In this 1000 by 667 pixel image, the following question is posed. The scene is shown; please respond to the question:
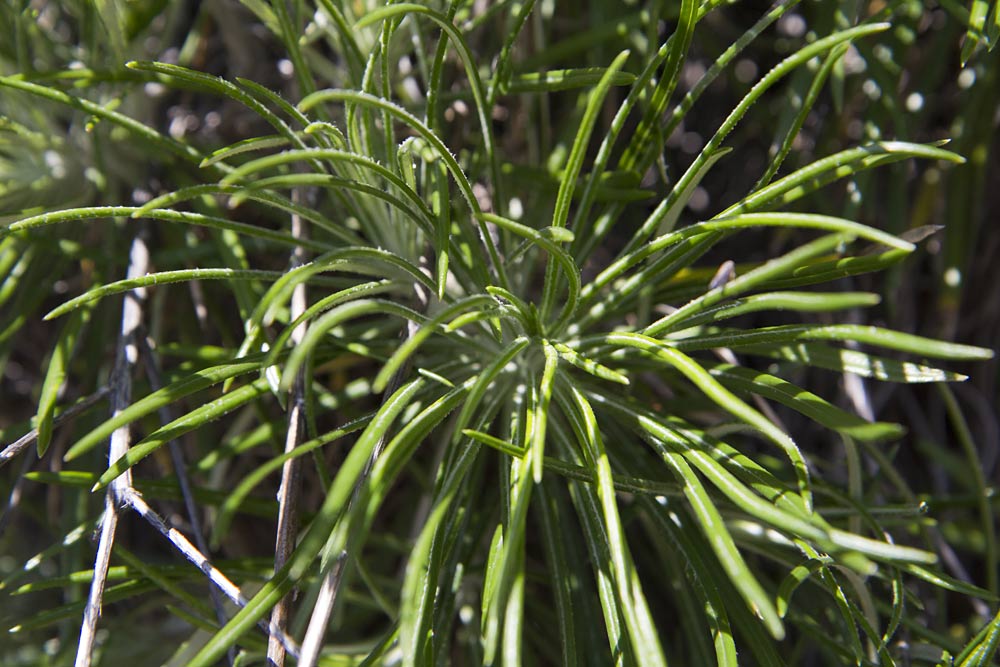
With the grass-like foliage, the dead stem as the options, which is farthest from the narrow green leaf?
the dead stem

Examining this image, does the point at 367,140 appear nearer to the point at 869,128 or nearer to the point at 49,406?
the point at 49,406

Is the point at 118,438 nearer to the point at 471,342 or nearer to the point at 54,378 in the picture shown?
the point at 54,378

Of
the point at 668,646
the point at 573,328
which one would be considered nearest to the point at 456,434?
the point at 573,328

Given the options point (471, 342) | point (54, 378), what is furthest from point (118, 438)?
point (471, 342)

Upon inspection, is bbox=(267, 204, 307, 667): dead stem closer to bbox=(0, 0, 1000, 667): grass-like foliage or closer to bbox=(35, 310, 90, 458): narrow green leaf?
bbox=(0, 0, 1000, 667): grass-like foliage

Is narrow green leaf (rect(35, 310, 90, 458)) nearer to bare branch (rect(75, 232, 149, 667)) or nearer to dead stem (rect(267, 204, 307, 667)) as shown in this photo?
bare branch (rect(75, 232, 149, 667))

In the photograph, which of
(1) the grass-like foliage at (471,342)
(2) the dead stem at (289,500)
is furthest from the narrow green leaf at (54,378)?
(2) the dead stem at (289,500)

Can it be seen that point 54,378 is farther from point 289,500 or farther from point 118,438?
point 289,500

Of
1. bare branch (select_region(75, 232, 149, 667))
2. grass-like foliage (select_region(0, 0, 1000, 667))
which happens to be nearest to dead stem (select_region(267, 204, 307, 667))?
grass-like foliage (select_region(0, 0, 1000, 667))
